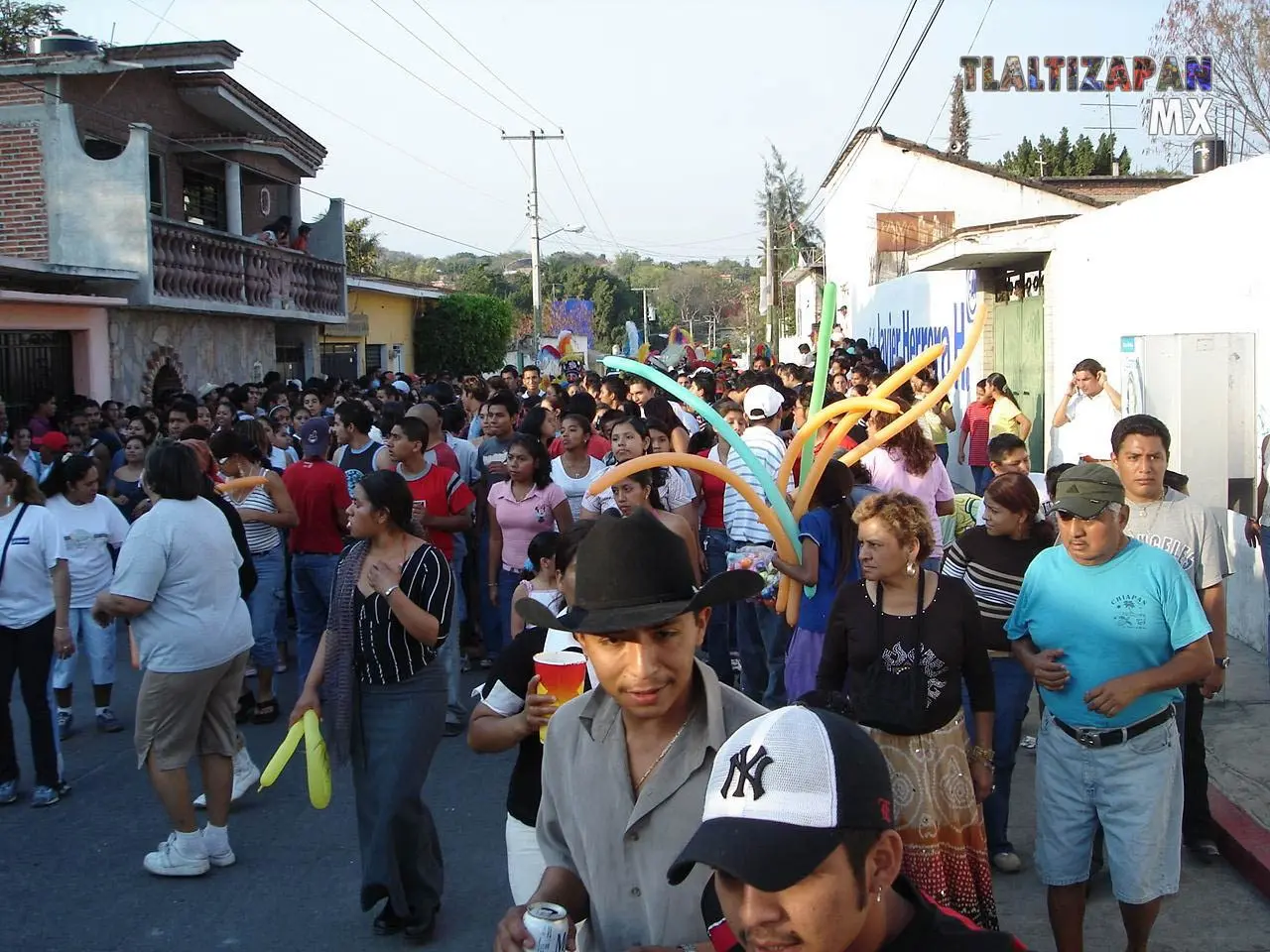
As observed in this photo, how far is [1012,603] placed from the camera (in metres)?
4.97

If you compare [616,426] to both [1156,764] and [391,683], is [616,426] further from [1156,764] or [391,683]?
[1156,764]

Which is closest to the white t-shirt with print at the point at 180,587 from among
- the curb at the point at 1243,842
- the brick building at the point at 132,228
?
the curb at the point at 1243,842

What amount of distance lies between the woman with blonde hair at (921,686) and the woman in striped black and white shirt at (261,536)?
433cm

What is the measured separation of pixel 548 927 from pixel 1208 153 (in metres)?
15.5

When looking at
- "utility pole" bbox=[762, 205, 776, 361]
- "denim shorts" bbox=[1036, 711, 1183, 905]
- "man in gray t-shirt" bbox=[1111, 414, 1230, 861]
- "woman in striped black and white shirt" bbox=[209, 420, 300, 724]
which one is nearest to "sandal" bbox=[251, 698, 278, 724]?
"woman in striped black and white shirt" bbox=[209, 420, 300, 724]

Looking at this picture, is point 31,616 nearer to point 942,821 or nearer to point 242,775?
point 242,775

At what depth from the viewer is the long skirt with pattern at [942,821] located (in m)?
3.73

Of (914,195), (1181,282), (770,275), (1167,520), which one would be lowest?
(1167,520)

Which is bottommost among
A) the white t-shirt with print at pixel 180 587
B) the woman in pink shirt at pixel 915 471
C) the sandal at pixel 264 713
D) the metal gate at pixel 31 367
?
the sandal at pixel 264 713

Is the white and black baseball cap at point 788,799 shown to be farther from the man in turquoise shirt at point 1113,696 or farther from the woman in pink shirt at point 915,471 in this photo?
the woman in pink shirt at point 915,471

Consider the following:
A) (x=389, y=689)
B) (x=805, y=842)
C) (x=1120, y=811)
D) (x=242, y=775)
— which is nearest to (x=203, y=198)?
(x=242, y=775)

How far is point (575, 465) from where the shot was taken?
8117mm

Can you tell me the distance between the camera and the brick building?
1606cm

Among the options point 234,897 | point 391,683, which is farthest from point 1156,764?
point 234,897
